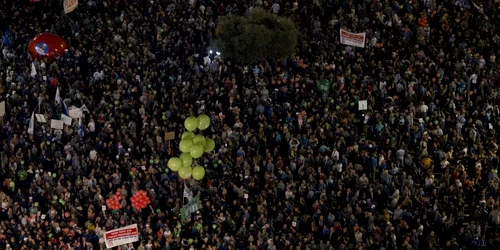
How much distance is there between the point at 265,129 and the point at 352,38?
21.1 ft

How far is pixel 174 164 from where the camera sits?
36.1 m

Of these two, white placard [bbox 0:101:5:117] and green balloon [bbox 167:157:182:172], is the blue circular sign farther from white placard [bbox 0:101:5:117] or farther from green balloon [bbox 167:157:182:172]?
green balloon [bbox 167:157:182:172]

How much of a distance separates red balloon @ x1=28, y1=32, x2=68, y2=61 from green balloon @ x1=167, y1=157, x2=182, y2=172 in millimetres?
10395

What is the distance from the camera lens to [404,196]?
3600 cm

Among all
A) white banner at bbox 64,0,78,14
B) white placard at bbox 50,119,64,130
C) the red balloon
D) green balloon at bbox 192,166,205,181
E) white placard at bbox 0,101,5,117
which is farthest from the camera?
white banner at bbox 64,0,78,14

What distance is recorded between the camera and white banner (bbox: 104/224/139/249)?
3562 cm

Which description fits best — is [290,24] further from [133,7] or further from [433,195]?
[433,195]

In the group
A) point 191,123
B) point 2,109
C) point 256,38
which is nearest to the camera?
point 191,123

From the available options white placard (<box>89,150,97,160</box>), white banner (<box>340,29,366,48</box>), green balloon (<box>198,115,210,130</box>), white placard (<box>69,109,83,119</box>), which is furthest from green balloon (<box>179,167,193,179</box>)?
white banner (<box>340,29,366,48</box>)

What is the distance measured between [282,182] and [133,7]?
44.1 feet

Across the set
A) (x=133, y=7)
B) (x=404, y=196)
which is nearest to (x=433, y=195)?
(x=404, y=196)

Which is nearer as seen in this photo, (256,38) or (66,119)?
(66,119)

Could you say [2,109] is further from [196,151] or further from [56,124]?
[196,151]

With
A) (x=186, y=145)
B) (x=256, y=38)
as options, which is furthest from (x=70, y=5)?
(x=186, y=145)
